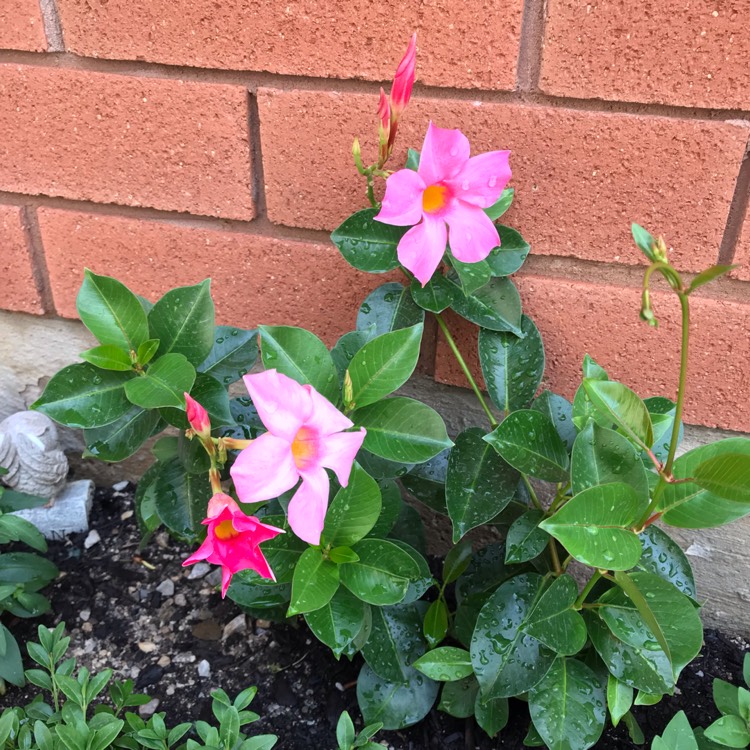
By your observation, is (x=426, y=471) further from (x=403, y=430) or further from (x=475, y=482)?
(x=403, y=430)

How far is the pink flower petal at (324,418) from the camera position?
0.66 meters

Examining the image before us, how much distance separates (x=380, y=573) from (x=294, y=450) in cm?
29

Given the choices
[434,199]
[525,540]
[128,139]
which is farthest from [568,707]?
[128,139]

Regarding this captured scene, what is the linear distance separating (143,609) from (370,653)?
50 cm

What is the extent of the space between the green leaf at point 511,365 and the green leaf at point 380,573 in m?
0.28

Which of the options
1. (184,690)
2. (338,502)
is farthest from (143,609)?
(338,502)

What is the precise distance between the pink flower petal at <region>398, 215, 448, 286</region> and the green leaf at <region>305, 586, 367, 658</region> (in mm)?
429

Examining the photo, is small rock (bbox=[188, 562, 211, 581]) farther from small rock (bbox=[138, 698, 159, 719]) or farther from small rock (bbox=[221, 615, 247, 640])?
small rock (bbox=[138, 698, 159, 719])

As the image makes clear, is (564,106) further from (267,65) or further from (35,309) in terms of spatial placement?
(35,309)

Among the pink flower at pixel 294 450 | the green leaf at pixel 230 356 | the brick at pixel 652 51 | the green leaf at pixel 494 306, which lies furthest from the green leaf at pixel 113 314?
the brick at pixel 652 51

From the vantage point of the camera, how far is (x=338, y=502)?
2.84 feet

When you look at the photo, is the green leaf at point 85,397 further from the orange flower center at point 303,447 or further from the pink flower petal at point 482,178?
the pink flower petal at point 482,178

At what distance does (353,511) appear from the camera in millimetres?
865

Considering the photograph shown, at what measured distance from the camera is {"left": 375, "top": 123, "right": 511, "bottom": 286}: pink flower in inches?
31.5
